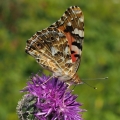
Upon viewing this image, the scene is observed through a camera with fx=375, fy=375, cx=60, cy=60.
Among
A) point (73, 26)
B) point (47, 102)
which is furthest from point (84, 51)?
point (47, 102)

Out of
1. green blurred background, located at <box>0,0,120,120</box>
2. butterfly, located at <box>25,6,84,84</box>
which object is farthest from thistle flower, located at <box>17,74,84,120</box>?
green blurred background, located at <box>0,0,120,120</box>

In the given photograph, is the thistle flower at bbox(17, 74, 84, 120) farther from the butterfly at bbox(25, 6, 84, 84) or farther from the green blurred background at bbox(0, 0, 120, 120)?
the green blurred background at bbox(0, 0, 120, 120)

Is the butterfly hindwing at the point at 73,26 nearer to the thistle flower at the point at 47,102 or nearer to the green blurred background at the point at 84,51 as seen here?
the thistle flower at the point at 47,102

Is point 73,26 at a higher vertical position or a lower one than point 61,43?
higher

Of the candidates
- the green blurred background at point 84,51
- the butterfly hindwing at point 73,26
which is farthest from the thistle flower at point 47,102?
the green blurred background at point 84,51

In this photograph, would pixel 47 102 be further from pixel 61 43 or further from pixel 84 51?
pixel 84 51
